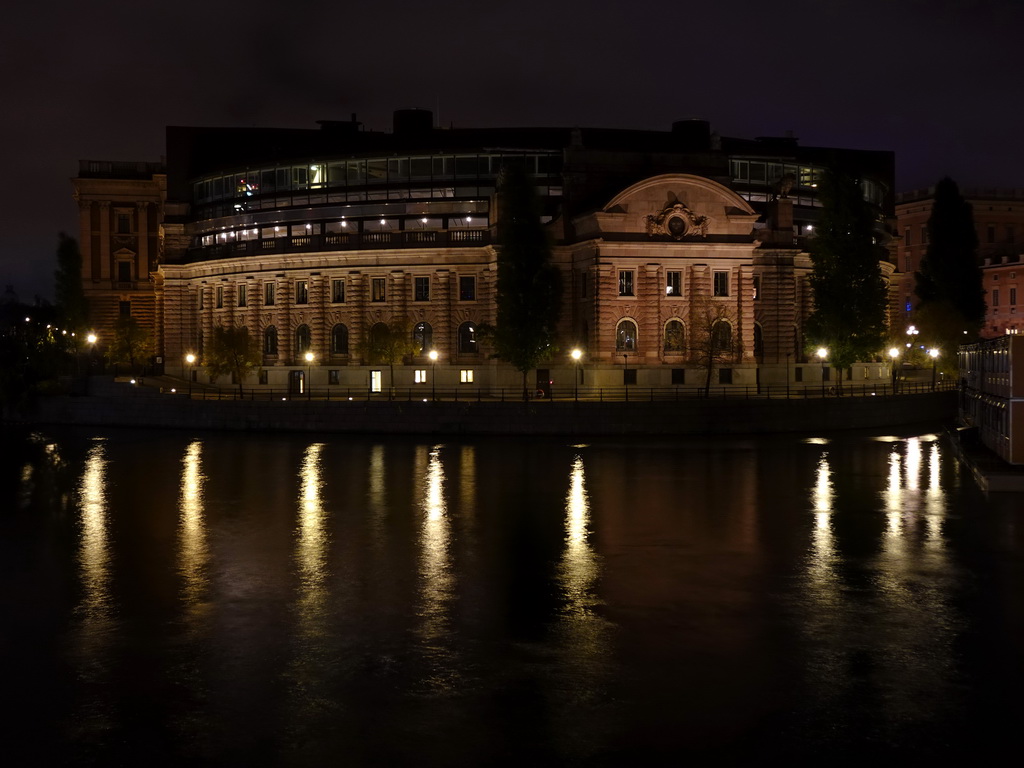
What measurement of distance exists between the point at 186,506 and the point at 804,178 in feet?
248

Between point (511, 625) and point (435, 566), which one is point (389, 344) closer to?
point (435, 566)

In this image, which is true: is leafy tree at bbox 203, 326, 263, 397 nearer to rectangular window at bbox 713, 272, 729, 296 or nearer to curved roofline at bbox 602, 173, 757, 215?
curved roofline at bbox 602, 173, 757, 215

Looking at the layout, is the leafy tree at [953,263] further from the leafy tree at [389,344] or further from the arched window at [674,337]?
the leafy tree at [389,344]

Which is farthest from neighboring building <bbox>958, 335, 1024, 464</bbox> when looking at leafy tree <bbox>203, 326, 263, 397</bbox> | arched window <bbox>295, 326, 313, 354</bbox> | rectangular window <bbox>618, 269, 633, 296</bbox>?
arched window <bbox>295, 326, 313, 354</bbox>

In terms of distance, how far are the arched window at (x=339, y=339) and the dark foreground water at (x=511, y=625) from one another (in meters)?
53.7

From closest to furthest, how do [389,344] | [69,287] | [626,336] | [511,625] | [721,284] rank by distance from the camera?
[511,625] < [626,336] < [721,284] < [389,344] < [69,287]

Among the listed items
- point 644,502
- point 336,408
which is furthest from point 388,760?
point 336,408

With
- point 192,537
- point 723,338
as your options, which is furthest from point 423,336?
point 192,537

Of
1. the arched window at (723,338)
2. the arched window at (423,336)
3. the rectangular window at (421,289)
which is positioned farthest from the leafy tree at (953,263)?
the rectangular window at (421,289)

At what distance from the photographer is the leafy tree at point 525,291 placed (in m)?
69.8

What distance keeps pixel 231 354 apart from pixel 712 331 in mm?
35872

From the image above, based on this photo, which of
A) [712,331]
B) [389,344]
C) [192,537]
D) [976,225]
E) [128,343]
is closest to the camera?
[192,537]

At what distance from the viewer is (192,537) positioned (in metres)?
26.3

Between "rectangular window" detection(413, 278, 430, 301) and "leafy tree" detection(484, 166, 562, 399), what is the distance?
52.8ft
